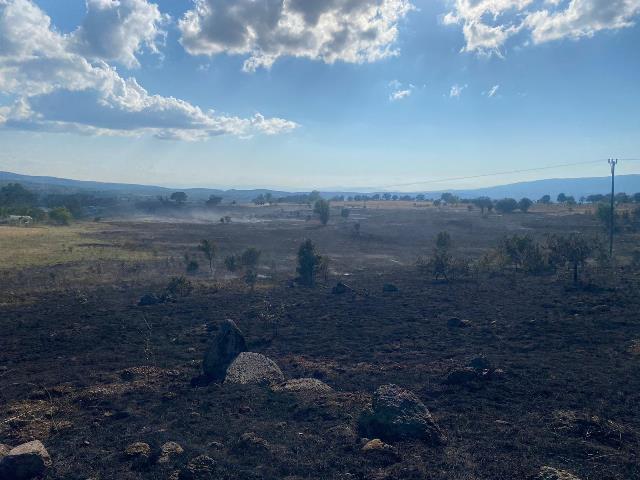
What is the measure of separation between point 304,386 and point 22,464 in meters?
6.43

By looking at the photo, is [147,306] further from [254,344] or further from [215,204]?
[215,204]

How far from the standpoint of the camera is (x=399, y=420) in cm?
952

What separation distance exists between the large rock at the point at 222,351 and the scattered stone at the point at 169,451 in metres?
4.10

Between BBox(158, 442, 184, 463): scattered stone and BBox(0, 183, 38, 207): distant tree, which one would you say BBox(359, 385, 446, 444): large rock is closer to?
BBox(158, 442, 184, 463): scattered stone

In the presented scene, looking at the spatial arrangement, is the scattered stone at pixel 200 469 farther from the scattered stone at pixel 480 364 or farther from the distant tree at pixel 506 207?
the distant tree at pixel 506 207

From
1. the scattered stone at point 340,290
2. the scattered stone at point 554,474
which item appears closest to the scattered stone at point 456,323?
the scattered stone at point 340,290

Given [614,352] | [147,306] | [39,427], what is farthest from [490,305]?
[39,427]

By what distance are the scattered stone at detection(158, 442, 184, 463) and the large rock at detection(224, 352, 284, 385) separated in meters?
3.85

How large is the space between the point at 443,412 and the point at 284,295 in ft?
52.6

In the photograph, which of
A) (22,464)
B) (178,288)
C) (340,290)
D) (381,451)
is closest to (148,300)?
(178,288)

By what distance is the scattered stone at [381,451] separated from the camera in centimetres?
864

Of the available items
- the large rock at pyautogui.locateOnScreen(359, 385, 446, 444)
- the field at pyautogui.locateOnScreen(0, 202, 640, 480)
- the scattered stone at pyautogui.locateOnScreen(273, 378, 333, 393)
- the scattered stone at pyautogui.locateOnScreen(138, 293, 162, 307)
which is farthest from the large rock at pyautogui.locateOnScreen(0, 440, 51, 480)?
the scattered stone at pyautogui.locateOnScreen(138, 293, 162, 307)

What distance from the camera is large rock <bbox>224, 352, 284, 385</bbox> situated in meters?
13.0

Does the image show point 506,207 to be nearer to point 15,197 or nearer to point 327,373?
point 327,373
